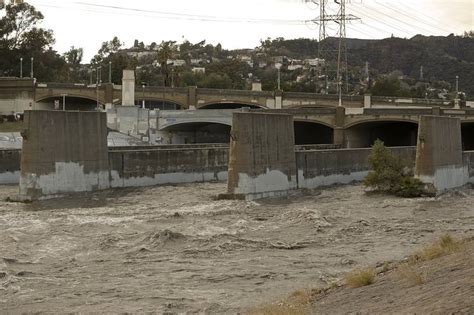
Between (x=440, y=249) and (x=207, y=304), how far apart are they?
562 centimetres

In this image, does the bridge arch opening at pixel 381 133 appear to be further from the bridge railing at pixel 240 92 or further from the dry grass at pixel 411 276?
the dry grass at pixel 411 276

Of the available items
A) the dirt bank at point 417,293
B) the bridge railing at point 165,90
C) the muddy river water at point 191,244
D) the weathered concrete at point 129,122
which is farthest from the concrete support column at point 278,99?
the dirt bank at point 417,293

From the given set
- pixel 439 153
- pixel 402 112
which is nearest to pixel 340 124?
pixel 402 112

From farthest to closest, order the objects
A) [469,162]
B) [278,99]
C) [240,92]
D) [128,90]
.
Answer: [240,92]
[278,99]
[128,90]
[469,162]

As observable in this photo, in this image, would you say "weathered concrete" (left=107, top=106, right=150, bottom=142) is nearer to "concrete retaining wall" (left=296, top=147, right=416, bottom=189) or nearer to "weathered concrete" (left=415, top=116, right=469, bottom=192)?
"concrete retaining wall" (left=296, top=147, right=416, bottom=189)

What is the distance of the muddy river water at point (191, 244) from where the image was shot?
14.7 meters

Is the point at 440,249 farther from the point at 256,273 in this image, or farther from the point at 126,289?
the point at 126,289

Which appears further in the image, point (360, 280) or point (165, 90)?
point (165, 90)

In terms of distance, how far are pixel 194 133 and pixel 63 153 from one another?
41715 mm

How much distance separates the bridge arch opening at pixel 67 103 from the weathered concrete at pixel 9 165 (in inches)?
1804

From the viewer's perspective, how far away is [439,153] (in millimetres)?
34969

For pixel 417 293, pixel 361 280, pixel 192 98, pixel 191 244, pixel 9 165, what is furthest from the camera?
pixel 192 98

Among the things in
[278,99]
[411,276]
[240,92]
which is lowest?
[411,276]

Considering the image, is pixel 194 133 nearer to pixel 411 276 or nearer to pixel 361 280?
pixel 361 280
